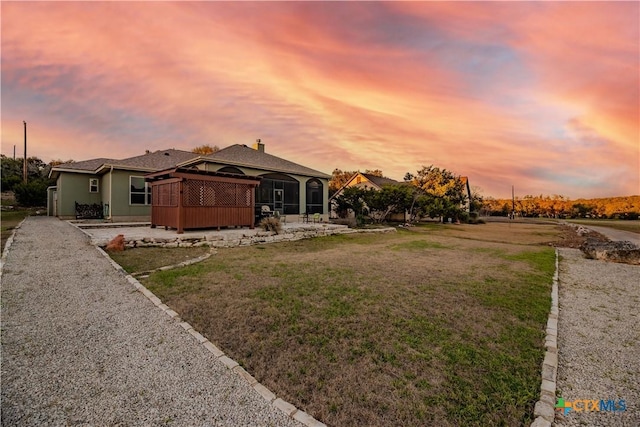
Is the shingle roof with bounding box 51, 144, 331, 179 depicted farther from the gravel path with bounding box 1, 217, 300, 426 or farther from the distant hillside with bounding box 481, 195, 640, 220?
the distant hillside with bounding box 481, 195, 640, 220

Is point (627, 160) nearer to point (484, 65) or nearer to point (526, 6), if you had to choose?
point (484, 65)

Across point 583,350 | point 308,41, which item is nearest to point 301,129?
point 308,41

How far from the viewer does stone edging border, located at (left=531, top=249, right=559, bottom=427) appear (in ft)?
7.30

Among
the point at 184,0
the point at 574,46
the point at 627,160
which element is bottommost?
the point at 627,160

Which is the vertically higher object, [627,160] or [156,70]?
[156,70]

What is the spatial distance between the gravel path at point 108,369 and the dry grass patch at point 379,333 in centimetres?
34

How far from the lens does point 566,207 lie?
52938mm

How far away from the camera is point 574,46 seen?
9.60m

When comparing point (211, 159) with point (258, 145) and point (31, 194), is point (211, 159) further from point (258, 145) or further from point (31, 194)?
point (31, 194)

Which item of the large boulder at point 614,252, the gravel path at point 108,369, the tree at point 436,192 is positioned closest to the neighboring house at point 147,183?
the tree at point 436,192

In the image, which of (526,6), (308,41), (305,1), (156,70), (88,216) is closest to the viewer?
(526,6)

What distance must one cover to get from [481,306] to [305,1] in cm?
991

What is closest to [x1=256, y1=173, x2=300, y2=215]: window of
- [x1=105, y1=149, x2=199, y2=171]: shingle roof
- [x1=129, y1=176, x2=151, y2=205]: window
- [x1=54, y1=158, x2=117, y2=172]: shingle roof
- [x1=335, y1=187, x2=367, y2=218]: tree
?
[x1=335, y1=187, x2=367, y2=218]: tree

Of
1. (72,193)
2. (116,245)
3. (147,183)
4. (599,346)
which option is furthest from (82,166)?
(599,346)
